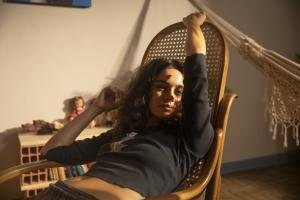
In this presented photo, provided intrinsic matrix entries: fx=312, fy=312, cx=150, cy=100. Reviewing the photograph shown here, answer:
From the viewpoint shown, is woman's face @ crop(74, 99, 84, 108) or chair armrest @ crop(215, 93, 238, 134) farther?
woman's face @ crop(74, 99, 84, 108)

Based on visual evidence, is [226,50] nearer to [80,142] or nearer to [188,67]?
[188,67]

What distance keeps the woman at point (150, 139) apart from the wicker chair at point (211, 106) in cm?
4

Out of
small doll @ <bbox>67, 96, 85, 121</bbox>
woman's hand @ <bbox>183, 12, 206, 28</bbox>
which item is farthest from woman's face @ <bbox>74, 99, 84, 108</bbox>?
woman's hand @ <bbox>183, 12, 206, 28</bbox>

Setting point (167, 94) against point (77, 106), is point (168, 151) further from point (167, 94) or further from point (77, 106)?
point (77, 106)

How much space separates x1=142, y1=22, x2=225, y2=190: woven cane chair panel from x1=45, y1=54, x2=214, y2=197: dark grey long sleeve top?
0.30 feet

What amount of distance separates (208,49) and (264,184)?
131cm

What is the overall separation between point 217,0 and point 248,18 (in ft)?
0.94

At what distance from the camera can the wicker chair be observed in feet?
2.82

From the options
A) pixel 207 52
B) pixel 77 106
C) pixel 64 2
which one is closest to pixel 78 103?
pixel 77 106

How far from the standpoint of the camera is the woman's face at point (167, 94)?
0.94 m

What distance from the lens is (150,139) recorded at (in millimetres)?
912

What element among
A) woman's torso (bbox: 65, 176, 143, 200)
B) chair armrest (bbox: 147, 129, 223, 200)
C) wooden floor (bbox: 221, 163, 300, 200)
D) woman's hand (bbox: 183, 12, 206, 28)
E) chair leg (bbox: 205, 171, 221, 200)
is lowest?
wooden floor (bbox: 221, 163, 300, 200)

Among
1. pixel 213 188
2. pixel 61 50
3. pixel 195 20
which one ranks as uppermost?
pixel 195 20

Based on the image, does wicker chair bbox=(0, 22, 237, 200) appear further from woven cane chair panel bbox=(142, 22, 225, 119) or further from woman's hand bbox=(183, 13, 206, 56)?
woman's hand bbox=(183, 13, 206, 56)
